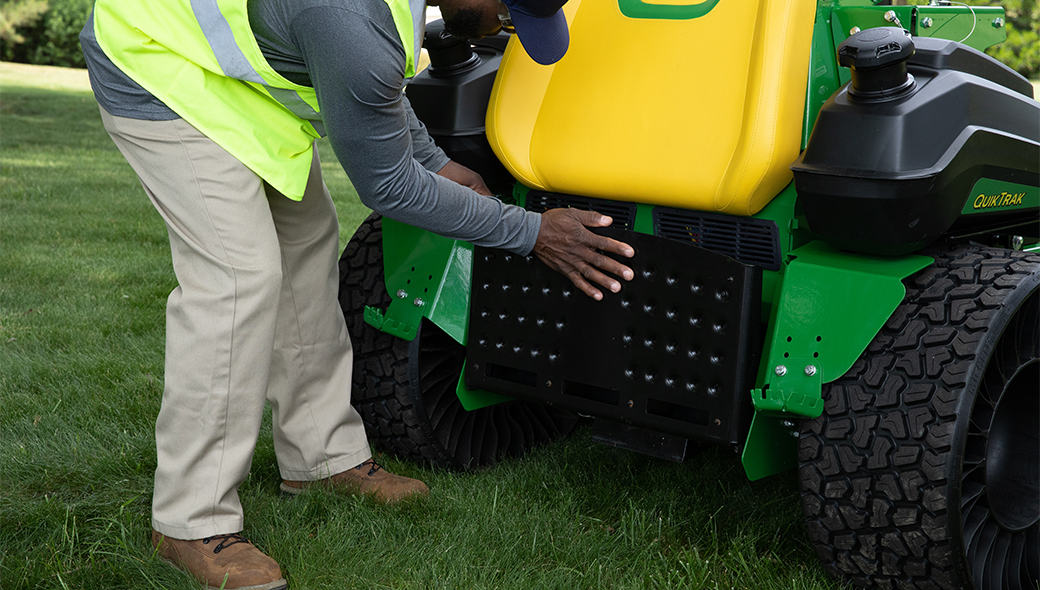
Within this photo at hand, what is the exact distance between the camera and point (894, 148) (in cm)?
165

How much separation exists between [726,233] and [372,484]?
1.12 m

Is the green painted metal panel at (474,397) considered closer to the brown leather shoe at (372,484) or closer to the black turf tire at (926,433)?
the brown leather shoe at (372,484)

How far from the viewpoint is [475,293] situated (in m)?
2.20

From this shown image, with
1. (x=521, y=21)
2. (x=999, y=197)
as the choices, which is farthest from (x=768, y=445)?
(x=521, y=21)

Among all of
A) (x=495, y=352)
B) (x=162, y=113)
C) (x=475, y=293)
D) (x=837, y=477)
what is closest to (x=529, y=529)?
(x=495, y=352)

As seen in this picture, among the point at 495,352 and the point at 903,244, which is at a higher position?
the point at 903,244

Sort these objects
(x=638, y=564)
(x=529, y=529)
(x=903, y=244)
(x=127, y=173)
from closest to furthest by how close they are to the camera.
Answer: (x=903, y=244)
(x=638, y=564)
(x=529, y=529)
(x=127, y=173)

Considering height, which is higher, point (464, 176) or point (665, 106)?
point (665, 106)

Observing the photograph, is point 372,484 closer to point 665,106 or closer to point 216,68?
point 216,68

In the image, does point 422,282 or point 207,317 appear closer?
point 207,317

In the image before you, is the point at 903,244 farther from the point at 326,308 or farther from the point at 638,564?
the point at 326,308

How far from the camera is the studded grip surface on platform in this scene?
182 cm

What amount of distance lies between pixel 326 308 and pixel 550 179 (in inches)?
27.5

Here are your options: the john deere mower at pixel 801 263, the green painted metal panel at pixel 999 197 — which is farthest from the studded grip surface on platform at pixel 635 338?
the green painted metal panel at pixel 999 197
